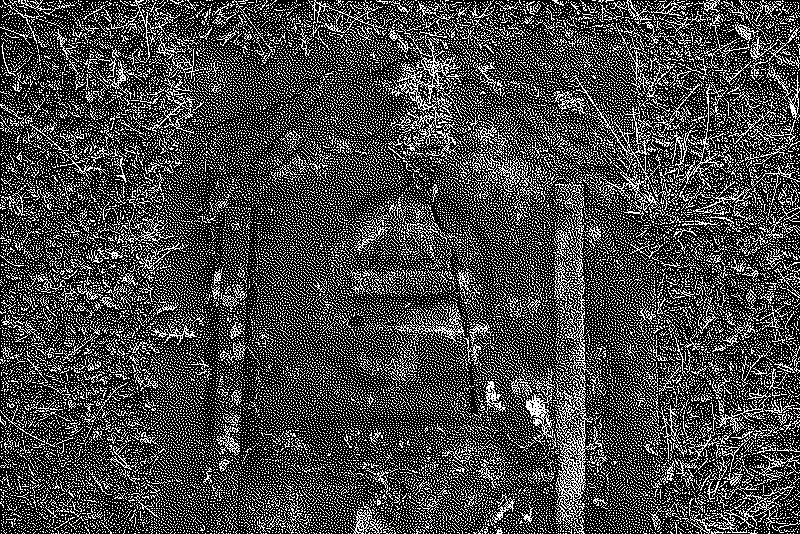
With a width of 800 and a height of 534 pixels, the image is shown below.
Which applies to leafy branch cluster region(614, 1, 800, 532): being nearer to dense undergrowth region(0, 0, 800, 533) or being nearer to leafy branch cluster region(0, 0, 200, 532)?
dense undergrowth region(0, 0, 800, 533)

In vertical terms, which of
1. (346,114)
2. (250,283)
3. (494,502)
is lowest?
(494,502)

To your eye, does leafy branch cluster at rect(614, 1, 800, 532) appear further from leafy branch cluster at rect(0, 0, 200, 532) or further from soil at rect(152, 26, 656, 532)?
leafy branch cluster at rect(0, 0, 200, 532)

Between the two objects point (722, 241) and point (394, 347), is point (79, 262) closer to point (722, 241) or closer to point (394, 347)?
point (394, 347)

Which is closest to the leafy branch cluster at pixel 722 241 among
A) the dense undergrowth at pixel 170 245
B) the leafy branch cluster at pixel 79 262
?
the dense undergrowth at pixel 170 245

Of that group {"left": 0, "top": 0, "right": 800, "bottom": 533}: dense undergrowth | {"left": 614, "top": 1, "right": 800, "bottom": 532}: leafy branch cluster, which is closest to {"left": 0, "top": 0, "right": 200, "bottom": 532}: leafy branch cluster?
{"left": 0, "top": 0, "right": 800, "bottom": 533}: dense undergrowth

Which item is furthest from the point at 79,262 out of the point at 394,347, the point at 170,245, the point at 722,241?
the point at 722,241

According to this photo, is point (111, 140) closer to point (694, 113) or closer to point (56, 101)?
point (56, 101)

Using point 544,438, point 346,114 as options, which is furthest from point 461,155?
point 544,438

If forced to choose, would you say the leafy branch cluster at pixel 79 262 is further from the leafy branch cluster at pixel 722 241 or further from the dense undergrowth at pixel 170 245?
the leafy branch cluster at pixel 722 241
